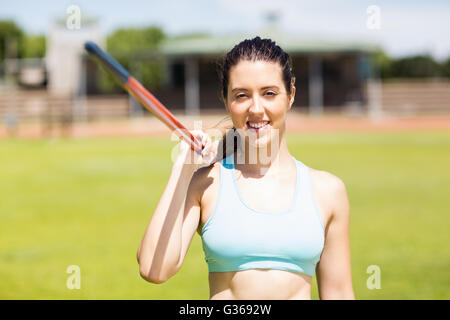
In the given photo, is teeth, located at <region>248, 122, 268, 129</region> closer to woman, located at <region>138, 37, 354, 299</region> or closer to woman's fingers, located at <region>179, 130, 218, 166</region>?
woman, located at <region>138, 37, 354, 299</region>

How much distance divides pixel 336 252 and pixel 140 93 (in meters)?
0.96

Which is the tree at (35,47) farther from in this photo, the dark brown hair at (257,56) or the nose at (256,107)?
the nose at (256,107)

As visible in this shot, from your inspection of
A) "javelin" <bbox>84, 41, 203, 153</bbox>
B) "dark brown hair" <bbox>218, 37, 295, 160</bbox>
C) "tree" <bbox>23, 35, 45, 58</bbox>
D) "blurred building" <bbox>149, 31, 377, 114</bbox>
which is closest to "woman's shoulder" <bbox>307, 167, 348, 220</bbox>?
"dark brown hair" <bbox>218, 37, 295, 160</bbox>

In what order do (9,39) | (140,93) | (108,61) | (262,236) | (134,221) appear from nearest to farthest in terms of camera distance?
(108,61) < (140,93) < (262,236) < (134,221) < (9,39)

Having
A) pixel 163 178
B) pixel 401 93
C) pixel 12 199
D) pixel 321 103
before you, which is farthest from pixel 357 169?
pixel 401 93

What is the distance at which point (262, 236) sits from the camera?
A: 6.81ft

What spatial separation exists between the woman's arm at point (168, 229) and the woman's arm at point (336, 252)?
535mm

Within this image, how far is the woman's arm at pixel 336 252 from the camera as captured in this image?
2223mm

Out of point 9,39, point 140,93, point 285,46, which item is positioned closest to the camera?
point 140,93

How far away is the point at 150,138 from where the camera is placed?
29.0 metres

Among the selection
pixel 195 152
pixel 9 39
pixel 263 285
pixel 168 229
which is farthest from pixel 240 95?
pixel 9 39

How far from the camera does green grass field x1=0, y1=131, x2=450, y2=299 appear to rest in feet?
21.7

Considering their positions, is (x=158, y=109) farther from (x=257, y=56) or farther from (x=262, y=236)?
(x=262, y=236)

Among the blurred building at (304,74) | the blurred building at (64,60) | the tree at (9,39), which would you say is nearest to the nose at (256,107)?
the blurred building at (304,74)
